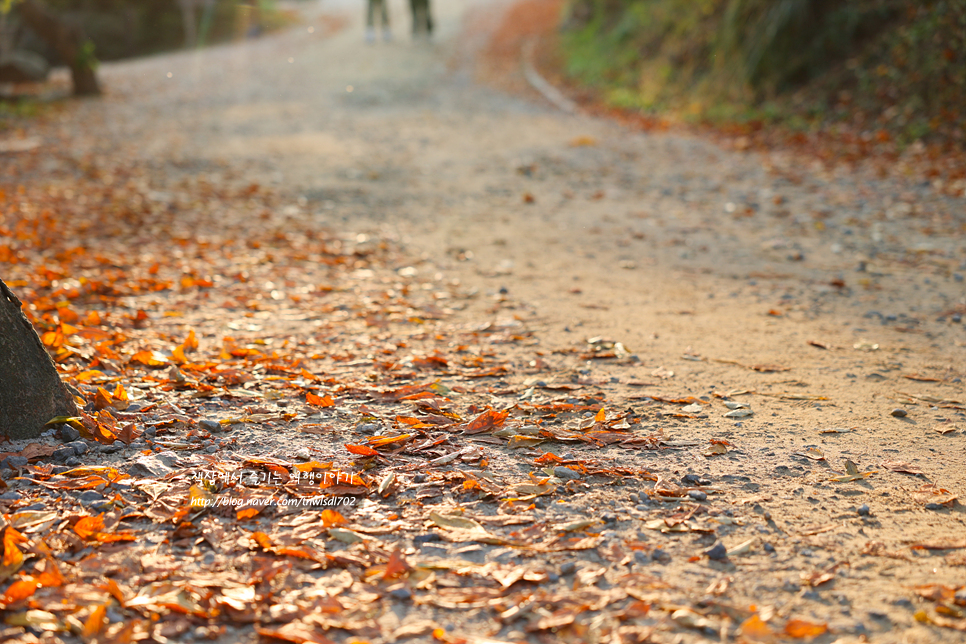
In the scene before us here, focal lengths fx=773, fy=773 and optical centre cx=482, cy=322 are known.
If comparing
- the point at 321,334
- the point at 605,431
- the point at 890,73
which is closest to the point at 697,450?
the point at 605,431

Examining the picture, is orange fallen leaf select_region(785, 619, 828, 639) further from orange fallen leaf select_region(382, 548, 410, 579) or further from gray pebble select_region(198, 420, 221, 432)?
gray pebble select_region(198, 420, 221, 432)

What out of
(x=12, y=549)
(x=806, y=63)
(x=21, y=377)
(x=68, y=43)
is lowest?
(x=12, y=549)

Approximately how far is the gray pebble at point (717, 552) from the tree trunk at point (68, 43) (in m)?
15.5

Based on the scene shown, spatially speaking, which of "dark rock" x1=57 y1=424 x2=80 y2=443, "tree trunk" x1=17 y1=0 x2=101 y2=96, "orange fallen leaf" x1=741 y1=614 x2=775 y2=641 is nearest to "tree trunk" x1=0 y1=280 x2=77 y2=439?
"dark rock" x1=57 y1=424 x2=80 y2=443

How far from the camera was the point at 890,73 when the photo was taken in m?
9.72

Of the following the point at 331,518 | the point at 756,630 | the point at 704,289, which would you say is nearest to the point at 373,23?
the point at 704,289

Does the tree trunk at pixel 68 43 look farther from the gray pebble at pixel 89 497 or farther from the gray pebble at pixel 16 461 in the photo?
the gray pebble at pixel 89 497

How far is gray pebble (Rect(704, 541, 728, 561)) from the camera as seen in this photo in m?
2.56

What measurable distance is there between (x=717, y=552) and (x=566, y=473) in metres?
A: 0.70

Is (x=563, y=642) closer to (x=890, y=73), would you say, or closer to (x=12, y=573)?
(x=12, y=573)

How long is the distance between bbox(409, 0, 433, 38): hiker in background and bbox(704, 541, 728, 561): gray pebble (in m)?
21.4

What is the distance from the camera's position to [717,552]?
2.57 metres

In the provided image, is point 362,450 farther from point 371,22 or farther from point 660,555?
point 371,22

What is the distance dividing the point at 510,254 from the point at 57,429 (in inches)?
154
